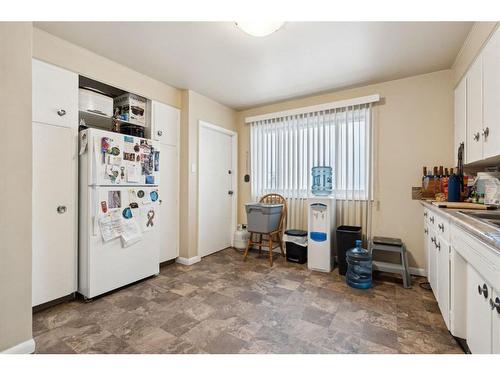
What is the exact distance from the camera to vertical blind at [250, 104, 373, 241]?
10.2 ft

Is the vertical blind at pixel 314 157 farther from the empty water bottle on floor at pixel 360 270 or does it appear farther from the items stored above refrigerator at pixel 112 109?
the items stored above refrigerator at pixel 112 109

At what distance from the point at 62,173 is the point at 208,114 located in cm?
202

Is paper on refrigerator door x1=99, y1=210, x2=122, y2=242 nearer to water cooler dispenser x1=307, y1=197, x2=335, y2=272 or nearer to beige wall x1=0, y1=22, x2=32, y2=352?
beige wall x1=0, y1=22, x2=32, y2=352

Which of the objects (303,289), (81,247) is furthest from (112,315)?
(303,289)

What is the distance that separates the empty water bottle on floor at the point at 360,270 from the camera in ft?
Result: 8.14

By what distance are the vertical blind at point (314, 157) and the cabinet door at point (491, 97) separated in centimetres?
133

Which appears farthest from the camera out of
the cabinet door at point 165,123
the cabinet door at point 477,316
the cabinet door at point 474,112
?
the cabinet door at point 165,123

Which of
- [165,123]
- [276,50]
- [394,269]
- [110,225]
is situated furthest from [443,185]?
[110,225]

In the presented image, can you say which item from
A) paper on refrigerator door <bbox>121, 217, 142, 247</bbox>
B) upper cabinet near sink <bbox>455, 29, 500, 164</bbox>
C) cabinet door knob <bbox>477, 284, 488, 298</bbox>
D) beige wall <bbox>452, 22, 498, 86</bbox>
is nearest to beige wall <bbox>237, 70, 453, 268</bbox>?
beige wall <bbox>452, 22, 498, 86</bbox>

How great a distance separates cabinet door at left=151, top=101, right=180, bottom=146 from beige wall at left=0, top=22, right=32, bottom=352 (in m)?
1.42

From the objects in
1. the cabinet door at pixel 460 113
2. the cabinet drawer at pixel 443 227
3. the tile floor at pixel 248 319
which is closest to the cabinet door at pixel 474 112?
the cabinet door at pixel 460 113

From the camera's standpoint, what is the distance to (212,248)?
12.2 feet

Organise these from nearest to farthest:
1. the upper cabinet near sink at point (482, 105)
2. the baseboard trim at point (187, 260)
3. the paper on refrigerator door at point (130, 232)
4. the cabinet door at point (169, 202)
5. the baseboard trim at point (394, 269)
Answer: the upper cabinet near sink at point (482, 105)
the paper on refrigerator door at point (130, 232)
the baseboard trim at point (394, 269)
the cabinet door at point (169, 202)
the baseboard trim at point (187, 260)
